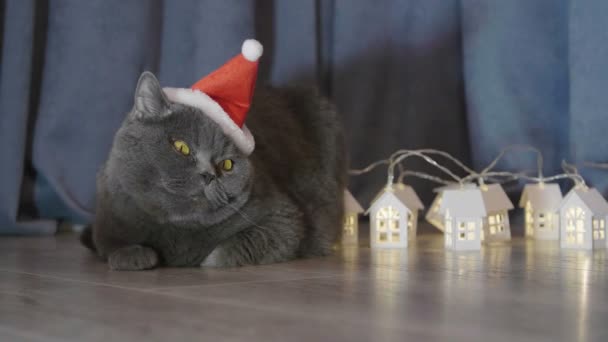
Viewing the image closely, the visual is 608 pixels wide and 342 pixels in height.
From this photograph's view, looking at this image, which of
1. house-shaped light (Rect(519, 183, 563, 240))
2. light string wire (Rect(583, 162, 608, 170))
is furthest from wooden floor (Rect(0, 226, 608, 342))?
light string wire (Rect(583, 162, 608, 170))

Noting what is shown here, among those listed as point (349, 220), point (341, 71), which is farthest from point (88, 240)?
point (341, 71)

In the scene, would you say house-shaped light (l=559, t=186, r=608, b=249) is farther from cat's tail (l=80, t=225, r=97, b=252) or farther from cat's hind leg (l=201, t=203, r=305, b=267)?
cat's tail (l=80, t=225, r=97, b=252)

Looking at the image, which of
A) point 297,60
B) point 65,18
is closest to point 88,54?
point 65,18

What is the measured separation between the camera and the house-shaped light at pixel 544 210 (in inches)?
85.0

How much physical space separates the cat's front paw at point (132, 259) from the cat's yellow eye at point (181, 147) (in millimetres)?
204

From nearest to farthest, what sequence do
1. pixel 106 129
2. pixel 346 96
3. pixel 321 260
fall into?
1. pixel 321 260
2. pixel 106 129
3. pixel 346 96

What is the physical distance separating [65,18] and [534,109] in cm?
141

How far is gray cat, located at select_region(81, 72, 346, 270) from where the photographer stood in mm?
1519

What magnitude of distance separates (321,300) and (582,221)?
0.94 metres

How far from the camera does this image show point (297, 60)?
256 cm

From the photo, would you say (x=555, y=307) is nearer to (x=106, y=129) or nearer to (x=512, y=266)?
(x=512, y=266)

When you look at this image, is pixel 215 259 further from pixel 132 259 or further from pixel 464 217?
pixel 464 217

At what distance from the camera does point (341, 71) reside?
104 inches

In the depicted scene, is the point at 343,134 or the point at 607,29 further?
the point at 607,29
